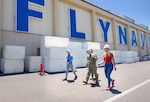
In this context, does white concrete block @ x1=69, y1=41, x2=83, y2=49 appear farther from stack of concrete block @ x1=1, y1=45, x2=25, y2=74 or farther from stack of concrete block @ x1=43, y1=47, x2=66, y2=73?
stack of concrete block @ x1=1, y1=45, x2=25, y2=74

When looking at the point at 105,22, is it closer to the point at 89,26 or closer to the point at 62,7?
the point at 89,26

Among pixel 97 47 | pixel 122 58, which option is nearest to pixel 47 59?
pixel 97 47

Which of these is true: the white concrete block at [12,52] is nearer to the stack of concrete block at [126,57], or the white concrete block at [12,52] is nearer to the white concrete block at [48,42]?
the white concrete block at [48,42]

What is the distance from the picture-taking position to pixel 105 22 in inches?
1064

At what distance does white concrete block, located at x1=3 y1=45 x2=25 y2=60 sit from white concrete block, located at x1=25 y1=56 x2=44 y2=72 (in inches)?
28.8

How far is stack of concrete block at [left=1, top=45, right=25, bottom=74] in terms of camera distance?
35.8 feet

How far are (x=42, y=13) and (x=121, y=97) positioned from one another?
45.7ft

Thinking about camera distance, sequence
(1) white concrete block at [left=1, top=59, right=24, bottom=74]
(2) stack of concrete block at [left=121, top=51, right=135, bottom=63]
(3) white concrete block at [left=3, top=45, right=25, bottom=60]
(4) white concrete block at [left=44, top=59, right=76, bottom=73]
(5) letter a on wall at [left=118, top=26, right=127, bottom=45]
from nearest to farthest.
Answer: (1) white concrete block at [left=1, top=59, right=24, bottom=74] < (3) white concrete block at [left=3, top=45, right=25, bottom=60] < (4) white concrete block at [left=44, top=59, right=76, bottom=73] < (2) stack of concrete block at [left=121, top=51, right=135, bottom=63] < (5) letter a on wall at [left=118, top=26, right=127, bottom=45]

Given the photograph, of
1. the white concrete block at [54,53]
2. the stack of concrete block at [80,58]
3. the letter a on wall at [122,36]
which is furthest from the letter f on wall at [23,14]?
the letter a on wall at [122,36]

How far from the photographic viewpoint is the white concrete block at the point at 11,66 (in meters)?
10.8

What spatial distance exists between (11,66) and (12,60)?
18.2 inches

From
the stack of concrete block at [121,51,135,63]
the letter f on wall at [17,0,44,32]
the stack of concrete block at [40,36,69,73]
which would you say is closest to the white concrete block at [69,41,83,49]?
the stack of concrete block at [40,36,69,73]

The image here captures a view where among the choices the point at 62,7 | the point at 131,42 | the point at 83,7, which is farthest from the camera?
the point at 131,42

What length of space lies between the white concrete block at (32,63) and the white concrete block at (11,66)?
0.62 meters
